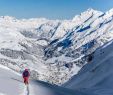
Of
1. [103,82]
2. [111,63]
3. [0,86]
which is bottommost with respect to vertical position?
[0,86]

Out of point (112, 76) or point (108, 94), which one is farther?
point (112, 76)

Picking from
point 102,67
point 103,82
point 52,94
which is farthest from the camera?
point 102,67

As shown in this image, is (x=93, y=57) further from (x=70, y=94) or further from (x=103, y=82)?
(x=70, y=94)

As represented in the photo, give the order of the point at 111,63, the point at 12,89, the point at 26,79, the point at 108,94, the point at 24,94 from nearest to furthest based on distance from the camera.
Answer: the point at 24,94 < the point at 12,89 < the point at 26,79 < the point at 108,94 < the point at 111,63

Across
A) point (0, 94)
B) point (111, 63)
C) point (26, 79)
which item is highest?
point (111, 63)

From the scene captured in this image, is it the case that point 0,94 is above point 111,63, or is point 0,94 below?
below

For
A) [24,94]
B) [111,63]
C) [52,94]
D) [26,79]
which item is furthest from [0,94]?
[111,63]

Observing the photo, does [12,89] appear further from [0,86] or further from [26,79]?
[26,79]

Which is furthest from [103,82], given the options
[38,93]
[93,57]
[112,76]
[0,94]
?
[93,57]

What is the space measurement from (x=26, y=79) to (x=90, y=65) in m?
109

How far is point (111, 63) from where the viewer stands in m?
114

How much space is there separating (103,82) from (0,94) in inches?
2313

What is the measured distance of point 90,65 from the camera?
502ft

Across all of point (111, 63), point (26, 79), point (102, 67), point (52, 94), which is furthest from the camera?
point (102, 67)
